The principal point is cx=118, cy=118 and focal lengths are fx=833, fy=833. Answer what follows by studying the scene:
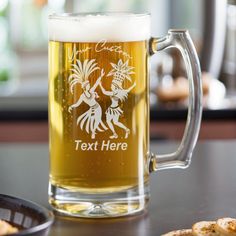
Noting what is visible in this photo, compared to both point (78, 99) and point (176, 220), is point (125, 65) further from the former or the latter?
point (176, 220)

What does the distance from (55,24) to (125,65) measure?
0.08 m

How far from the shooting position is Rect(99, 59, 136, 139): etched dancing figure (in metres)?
0.80

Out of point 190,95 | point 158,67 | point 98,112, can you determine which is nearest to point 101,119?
point 98,112

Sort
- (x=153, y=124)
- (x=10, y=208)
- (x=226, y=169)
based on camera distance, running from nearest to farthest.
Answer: (x=10, y=208) → (x=226, y=169) → (x=153, y=124)

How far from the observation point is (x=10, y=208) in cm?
76

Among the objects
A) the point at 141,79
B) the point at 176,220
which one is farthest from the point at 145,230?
the point at 141,79

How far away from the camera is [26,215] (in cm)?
73

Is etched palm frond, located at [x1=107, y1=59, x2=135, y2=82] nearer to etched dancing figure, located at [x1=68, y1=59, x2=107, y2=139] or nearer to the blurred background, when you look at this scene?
etched dancing figure, located at [x1=68, y1=59, x2=107, y2=139]

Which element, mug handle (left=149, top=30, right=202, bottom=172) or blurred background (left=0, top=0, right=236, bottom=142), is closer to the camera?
mug handle (left=149, top=30, right=202, bottom=172)

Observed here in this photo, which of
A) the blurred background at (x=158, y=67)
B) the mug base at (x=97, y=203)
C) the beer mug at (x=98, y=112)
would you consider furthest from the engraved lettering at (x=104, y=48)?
the blurred background at (x=158, y=67)

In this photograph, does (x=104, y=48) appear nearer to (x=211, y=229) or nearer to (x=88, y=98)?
(x=88, y=98)

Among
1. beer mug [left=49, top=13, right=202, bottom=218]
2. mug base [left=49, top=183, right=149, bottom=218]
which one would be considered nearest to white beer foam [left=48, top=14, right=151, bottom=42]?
beer mug [left=49, top=13, right=202, bottom=218]

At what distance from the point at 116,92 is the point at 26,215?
0.15m

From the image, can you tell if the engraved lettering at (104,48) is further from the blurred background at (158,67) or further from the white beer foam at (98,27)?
the blurred background at (158,67)
